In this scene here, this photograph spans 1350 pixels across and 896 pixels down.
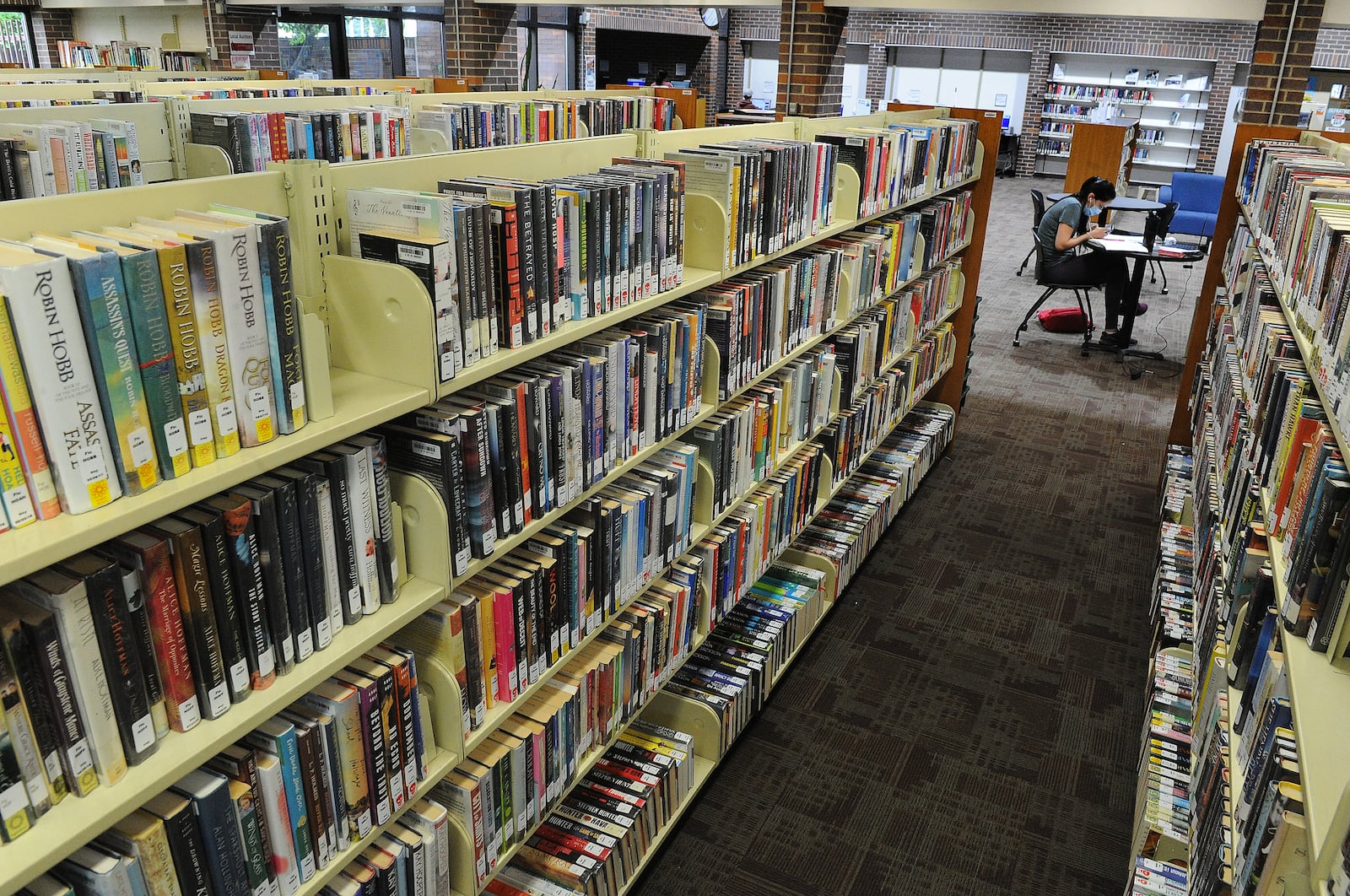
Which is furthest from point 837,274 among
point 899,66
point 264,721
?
point 899,66

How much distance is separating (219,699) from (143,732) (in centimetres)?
10

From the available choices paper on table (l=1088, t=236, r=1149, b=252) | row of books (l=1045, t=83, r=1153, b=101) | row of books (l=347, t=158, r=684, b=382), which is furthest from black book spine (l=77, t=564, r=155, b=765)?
row of books (l=1045, t=83, r=1153, b=101)

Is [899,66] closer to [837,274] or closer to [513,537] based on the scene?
[837,274]

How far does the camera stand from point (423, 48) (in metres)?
12.7

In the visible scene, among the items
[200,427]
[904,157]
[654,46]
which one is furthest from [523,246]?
[654,46]

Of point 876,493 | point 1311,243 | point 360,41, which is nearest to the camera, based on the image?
point 1311,243

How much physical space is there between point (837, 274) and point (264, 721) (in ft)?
8.15

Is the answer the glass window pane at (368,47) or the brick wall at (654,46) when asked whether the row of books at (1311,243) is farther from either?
the brick wall at (654,46)

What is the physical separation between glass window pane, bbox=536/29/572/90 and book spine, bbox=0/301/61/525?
12943mm

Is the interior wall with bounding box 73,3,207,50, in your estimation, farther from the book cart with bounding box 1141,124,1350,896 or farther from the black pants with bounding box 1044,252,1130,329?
the book cart with bounding box 1141,124,1350,896

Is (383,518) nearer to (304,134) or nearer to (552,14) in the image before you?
(304,134)

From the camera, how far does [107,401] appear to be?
1052mm

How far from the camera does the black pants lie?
275 inches

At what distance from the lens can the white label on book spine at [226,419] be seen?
1.18 m
